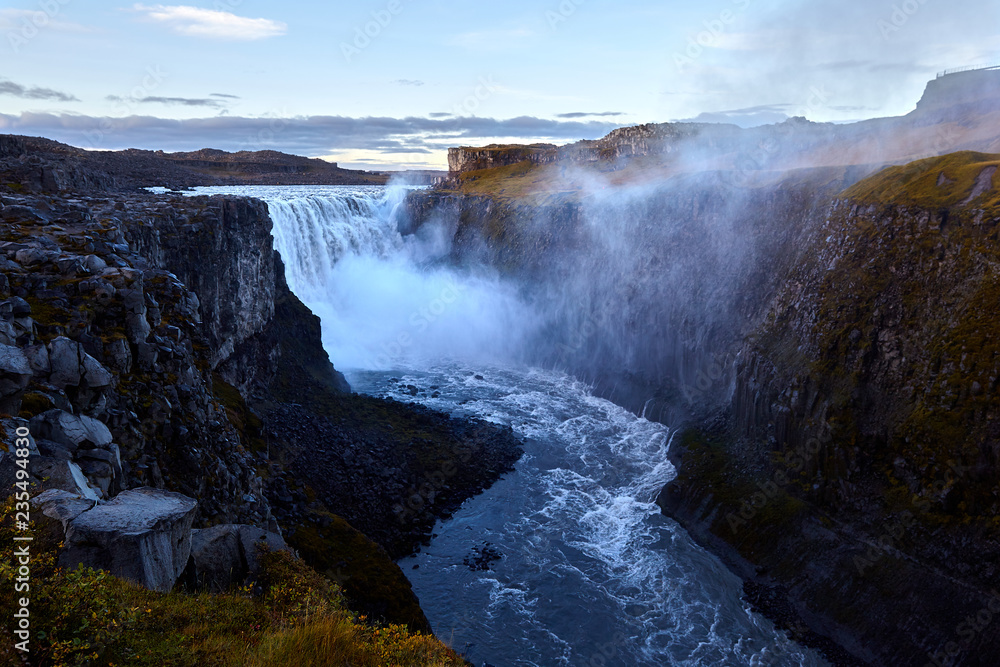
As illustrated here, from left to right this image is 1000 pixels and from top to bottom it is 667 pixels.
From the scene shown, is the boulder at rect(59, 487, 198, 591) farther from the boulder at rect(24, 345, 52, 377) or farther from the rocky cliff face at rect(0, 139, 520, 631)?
the boulder at rect(24, 345, 52, 377)

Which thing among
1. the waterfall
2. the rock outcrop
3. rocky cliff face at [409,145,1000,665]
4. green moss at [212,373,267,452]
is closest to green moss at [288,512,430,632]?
green moss at [212,373,267,452]

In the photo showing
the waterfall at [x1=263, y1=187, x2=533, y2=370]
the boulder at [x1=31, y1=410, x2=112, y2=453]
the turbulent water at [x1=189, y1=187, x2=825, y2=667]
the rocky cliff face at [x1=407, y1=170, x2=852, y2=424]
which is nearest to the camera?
the boulder at [x1=31, y1=410, x2=112, y2=453]

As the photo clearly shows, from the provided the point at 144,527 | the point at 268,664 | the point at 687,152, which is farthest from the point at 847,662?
the point at 687,152

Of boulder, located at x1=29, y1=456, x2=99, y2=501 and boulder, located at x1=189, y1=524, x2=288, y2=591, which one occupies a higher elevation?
boulder, located at x1=29, y1=456, x2=99, y2=501

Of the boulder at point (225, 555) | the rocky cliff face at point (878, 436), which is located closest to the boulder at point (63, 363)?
the boulder at point (225, 555)

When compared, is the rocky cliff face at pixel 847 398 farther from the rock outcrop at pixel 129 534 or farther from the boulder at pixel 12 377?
the boulder at pixel 12 377

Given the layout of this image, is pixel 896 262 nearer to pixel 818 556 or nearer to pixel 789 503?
pixel 789 503
